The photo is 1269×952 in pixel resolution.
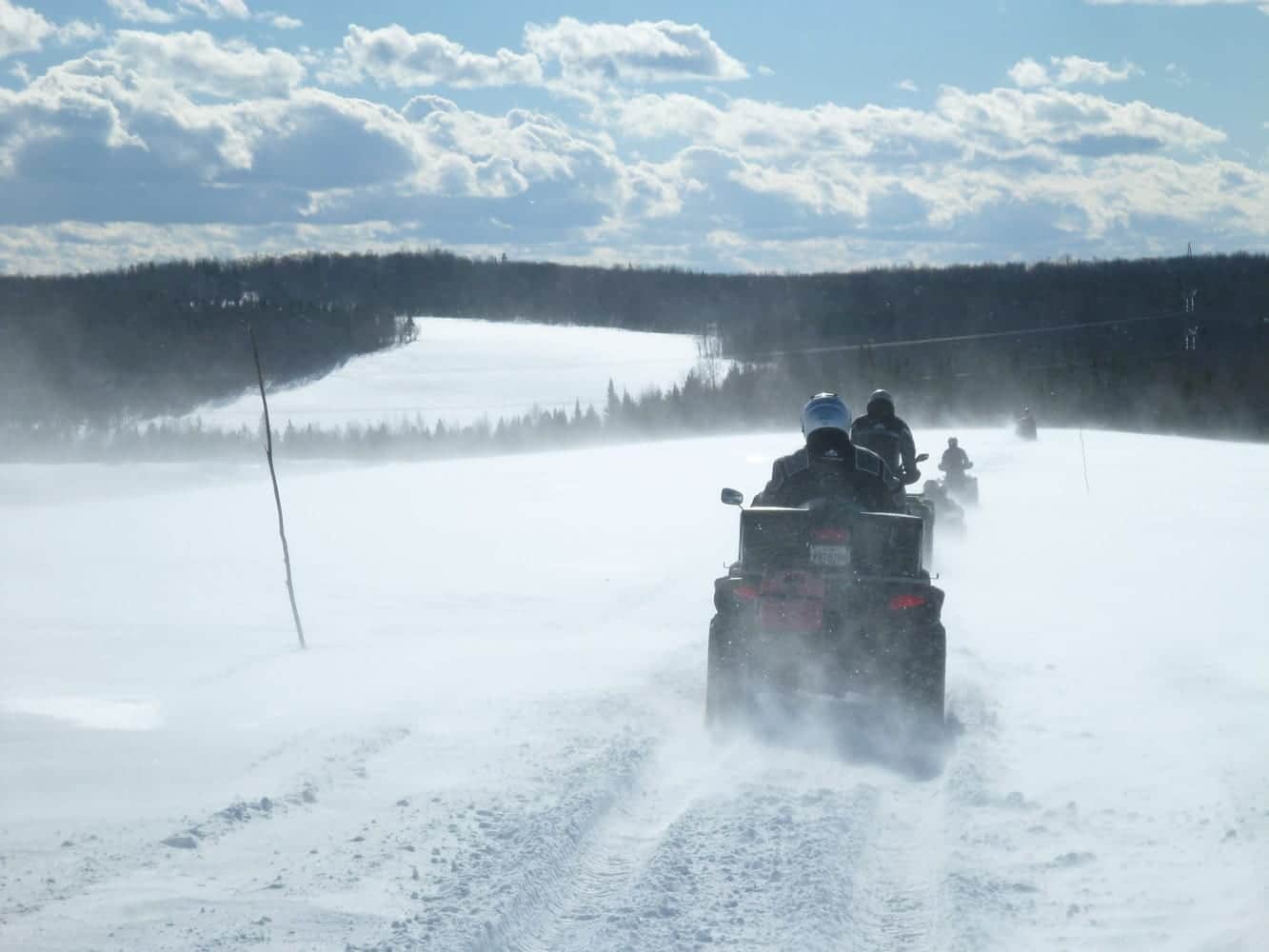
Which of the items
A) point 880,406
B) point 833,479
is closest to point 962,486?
point 880,406

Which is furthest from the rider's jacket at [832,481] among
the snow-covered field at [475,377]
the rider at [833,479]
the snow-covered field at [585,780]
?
the snow-covered field at [475,377]

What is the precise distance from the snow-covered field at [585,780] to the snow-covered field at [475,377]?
8497 centimetres

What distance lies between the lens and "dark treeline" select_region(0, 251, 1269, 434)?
9331 centimetres

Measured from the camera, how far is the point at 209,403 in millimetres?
114062

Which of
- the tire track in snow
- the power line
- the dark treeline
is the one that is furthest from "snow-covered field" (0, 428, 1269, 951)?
the power line

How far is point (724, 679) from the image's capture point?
7496 mm

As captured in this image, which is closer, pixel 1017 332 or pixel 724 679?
pixel 724 679

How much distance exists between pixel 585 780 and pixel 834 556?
207 centimetres

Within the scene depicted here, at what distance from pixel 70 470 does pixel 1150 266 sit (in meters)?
109

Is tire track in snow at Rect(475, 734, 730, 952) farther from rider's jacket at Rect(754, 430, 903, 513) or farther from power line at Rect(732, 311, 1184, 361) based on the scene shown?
power line at Rect(732, 311, 1184, 361)

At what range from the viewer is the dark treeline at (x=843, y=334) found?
93312 mm

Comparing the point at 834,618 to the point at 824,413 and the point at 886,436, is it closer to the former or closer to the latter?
the point at 824,413

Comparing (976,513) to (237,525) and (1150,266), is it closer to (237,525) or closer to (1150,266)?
(237,525)

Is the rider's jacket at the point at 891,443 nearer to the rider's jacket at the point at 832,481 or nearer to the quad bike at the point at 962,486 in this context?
the rider's jacket at the point at 832,481
